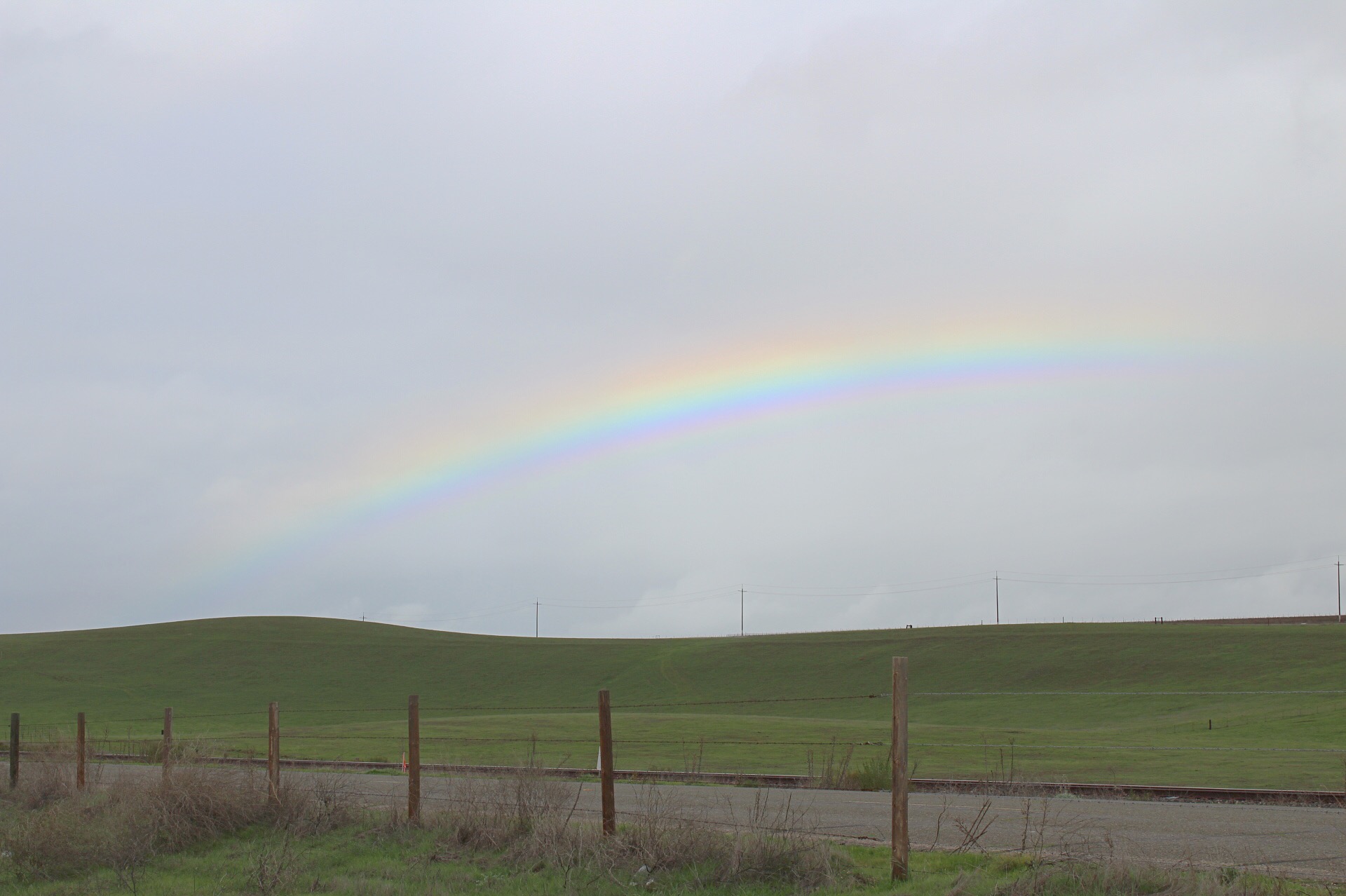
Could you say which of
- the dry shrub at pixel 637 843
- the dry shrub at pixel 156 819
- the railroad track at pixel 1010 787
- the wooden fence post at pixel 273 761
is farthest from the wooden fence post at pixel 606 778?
the wooden fence post at pixel 273 761

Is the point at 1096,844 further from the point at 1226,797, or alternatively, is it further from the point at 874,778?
A: the point at 874,778

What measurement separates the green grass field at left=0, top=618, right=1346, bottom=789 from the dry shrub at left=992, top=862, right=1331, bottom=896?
14.4m

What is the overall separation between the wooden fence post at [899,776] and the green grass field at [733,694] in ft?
43.1

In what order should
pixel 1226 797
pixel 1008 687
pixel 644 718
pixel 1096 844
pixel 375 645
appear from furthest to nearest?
pixel 375 645 → pixel 1008 687 → pixel 644 718 → pixel 1226 797 → pixel 1096 844

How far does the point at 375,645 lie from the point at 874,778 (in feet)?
311

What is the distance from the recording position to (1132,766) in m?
28.7

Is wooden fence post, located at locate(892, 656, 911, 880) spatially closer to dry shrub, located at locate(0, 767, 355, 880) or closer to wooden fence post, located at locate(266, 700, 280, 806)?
dry shrub, located at locate(0, 767, 355, 880)

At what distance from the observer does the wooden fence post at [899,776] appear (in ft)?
34.3

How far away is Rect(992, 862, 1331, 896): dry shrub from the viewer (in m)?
9.38

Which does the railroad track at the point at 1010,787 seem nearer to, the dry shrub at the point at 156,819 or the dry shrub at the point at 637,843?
the dry shrub at the point at 637,843

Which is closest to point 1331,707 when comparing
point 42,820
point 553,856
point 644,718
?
point 644,718

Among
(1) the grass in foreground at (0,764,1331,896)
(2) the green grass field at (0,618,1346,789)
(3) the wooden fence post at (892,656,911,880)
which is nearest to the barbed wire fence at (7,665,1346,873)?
(3) the wooden fence post at (892,656,911,880)

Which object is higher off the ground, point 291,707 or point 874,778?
point 874,778

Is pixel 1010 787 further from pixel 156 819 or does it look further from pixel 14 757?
pixel 14 757
